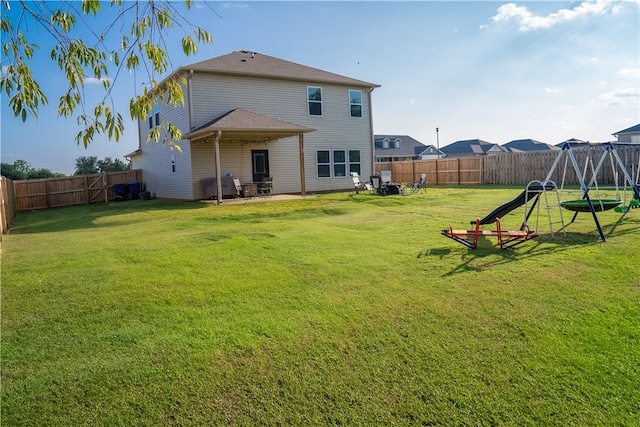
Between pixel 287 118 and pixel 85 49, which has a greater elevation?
pixel 287 118

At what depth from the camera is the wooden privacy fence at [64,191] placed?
1991 cm

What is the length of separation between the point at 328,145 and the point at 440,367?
1917 centimetres

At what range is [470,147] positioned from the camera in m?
59.6

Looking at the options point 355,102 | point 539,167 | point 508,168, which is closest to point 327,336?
point 355,102

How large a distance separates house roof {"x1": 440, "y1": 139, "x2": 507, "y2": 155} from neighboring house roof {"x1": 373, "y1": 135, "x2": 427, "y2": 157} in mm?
4800

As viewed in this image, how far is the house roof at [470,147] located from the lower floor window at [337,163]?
40.6m

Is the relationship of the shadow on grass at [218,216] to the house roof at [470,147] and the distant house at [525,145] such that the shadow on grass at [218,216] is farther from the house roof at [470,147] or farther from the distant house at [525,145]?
the distant house at [525,145]

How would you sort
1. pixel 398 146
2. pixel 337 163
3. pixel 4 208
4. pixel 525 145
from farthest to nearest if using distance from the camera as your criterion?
pixel 525 145, pixel 398 146, pixel 337 163, pixel 4 208

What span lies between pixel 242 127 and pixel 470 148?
50.5 metres

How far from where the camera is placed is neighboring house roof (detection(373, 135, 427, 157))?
55.4 metres

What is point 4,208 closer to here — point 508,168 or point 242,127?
point 242,127

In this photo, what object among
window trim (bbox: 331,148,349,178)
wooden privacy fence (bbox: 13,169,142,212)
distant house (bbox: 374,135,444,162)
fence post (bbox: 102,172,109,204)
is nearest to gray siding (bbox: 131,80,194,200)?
wooden privacy fence (bbox: 13,169,142,212)

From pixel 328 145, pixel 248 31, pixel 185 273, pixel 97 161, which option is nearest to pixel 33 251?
pixel 185 273

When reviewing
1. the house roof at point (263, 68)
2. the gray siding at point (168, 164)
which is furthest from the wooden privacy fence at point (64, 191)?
the house roof at point (263, 68)
